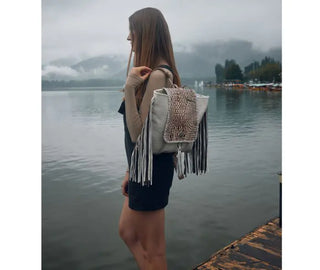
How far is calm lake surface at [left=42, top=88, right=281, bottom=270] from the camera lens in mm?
2408

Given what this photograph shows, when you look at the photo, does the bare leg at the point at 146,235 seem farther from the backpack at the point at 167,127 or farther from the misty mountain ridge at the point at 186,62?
the misty mountain ridge at the point at 186,62

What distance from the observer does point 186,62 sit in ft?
9.48

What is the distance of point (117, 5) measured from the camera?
264 cm

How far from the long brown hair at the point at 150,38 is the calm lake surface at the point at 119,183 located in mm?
1338

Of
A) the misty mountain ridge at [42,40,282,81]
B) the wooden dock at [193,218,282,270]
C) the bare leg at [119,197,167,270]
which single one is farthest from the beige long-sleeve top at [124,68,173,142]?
the misty mountain ridge at [42,40,282,81]

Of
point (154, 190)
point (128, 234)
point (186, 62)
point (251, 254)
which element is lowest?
point (251, 254)

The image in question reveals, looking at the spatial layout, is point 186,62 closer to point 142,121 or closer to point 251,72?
point 251,72

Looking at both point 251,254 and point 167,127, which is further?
point 251,254

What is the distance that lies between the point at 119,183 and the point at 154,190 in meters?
2.07

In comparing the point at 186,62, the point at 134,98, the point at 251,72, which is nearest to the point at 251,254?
the point at 134,98

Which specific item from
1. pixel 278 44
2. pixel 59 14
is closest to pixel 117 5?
pixel 59 14

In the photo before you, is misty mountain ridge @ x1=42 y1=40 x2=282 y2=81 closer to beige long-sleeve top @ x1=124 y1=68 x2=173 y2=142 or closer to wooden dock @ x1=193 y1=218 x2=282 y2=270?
wooden dock @ x1=193 y1=218 x2=282 y2=270

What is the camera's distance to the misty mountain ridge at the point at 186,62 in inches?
114
